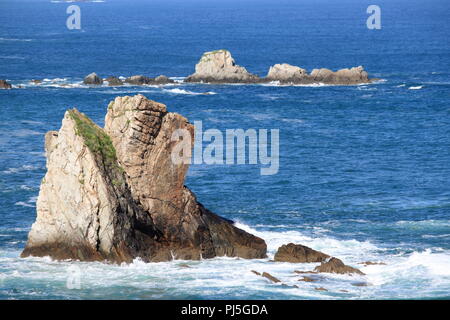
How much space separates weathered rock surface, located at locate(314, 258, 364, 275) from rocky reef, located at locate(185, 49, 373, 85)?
90325mm

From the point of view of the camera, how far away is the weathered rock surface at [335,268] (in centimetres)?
5169

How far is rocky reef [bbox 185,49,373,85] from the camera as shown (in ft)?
464

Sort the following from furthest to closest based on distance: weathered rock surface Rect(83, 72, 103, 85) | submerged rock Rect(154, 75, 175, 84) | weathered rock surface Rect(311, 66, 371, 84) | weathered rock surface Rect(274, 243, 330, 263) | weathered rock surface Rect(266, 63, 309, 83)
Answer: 1. weathered rock surface Rect(266, 63, 309, 83)
2. weathered rock surface Rect(311, 66, 371, 84)
3. submerged rock Rect(154, 75, 175, 84)
4. weathered rock surface Rect(83, 72, 103, 85)
5. weathered rock surface Rect(274, 243, 330, 263)

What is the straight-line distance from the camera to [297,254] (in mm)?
54281

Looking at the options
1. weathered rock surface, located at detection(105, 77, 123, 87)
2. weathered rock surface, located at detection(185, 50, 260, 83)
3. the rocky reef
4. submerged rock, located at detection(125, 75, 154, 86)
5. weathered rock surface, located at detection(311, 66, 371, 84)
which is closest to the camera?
weathered rock surface, located at detection(105, 77, 123, 87)

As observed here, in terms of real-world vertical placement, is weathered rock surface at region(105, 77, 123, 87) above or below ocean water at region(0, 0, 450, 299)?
above

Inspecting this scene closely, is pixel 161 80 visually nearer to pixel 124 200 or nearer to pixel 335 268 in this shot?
pixel 124 200

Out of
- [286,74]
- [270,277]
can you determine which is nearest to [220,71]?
[286,74]

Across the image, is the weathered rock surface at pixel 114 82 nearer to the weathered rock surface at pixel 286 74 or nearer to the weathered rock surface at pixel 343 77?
the weathered rock surface at pixel 286 74

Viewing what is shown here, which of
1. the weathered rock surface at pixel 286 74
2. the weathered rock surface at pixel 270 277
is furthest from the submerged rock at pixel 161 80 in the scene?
the weathered rock surface at pixel 270 277

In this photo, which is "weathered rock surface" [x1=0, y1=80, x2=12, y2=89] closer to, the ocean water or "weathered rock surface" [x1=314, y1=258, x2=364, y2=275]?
the ocean water

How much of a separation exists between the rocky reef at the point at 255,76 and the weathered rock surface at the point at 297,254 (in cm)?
8781

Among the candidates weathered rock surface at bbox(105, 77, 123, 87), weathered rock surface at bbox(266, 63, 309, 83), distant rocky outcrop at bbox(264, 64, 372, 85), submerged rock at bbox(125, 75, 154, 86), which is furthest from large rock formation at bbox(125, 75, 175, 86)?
weathered rock surface at bbox(266, 63, 309, 83)

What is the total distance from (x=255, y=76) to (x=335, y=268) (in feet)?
309
